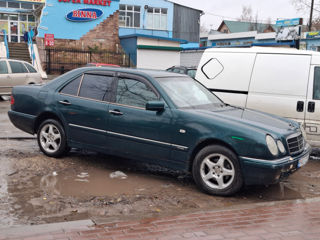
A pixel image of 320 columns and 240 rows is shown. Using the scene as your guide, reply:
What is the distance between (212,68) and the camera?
829cm

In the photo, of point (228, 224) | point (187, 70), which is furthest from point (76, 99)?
point (187, 70)

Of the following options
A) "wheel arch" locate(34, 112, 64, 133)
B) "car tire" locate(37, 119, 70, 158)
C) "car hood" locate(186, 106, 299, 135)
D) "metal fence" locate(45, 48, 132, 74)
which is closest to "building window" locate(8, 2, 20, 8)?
"metal fence" locate(45, 48, 132, 74)

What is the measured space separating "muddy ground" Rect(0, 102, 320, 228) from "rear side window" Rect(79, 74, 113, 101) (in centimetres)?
120

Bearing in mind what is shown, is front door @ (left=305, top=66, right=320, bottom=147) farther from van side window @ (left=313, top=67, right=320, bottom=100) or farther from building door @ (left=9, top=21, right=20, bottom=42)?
building door @ (left=9, top=21, right=20, bottom=42)

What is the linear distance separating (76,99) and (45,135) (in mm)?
940

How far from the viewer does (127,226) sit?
13.2ft

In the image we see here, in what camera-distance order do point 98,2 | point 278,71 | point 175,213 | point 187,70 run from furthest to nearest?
point 98,2 < point 187,70 < point 278,71 < point 175,213

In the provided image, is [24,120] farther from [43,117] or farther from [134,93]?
[134,93]

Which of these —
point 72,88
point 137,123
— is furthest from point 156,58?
point 137,123

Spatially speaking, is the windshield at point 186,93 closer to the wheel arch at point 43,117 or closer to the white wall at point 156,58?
the wheel arch at point 43,117

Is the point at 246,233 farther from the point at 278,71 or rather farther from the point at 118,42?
the point at 118,42

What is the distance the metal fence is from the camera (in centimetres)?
2941

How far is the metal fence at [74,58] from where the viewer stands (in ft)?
96.5

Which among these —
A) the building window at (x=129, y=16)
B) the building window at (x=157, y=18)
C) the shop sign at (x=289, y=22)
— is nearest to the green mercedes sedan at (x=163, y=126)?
the shop sign at (x=289, y=22)
